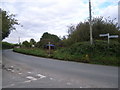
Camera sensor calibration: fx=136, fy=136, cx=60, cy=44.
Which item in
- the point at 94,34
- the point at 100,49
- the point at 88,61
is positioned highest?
the point at 94,34

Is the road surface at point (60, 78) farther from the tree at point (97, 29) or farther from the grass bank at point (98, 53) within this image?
the tree at point (97, 29)

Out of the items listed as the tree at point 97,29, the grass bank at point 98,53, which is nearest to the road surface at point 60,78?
the grass bank at point 98,53

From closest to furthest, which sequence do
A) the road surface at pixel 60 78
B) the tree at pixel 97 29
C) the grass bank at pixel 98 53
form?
the road surface at pixel 60 78, the grass bank at pixel 98 53, the tree at pixel 97 29

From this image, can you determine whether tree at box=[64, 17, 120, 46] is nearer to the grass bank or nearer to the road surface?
the grass bank

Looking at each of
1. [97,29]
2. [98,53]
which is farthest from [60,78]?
[97,29]

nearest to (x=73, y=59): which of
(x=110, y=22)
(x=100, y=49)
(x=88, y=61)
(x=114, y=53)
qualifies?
(x=88, y=61)

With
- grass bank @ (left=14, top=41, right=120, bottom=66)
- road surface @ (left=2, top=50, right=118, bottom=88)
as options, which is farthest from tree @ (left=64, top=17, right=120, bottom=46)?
road surface @ (left=2, top=50, right=118, bottom=88)

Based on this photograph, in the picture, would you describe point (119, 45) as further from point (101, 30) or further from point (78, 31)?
point (78, 31)

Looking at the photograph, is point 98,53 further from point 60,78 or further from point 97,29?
point 60,78

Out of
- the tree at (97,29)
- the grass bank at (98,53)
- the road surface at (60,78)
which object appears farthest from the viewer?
the tree at (97,29)

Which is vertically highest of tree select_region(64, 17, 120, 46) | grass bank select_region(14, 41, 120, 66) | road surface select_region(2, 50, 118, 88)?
tree select_region(64, 17, 120, 46)

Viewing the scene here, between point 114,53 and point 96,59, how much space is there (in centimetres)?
206

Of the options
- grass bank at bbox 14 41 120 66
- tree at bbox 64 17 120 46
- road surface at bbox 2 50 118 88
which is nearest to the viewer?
road surface at bbox 2 50 118 88

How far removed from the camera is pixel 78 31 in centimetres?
2189
